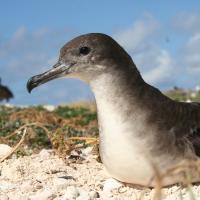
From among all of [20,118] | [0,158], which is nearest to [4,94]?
[20,118]

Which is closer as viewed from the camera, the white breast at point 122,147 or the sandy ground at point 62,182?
the white breast at point 122,147

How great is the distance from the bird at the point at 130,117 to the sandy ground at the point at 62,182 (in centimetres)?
13

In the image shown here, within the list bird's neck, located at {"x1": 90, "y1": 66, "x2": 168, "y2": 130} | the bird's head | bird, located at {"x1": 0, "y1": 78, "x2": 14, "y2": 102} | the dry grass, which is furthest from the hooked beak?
bird, located at {"x1": 0, "y1": 78, "x2": 14, "y2": 102}

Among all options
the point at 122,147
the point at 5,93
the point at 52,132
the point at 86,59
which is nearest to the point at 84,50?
the point at 86,59

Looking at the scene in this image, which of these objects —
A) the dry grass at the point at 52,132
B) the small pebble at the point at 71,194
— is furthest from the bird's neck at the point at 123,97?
Answer: the small pebble at the point at 71,194

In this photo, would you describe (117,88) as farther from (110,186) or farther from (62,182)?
(62,182)

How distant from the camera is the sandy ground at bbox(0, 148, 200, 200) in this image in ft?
14.2

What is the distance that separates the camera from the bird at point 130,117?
3988 millimetres

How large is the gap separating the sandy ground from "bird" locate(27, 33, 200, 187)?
0.41ft

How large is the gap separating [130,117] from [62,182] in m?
0.94

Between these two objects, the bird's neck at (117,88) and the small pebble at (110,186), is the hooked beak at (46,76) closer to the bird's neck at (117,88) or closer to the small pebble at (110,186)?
the bird's neck at (117,88)

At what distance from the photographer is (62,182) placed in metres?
4.61

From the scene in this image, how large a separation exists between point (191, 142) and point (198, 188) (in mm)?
372

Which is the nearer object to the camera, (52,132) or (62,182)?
(62,182)
